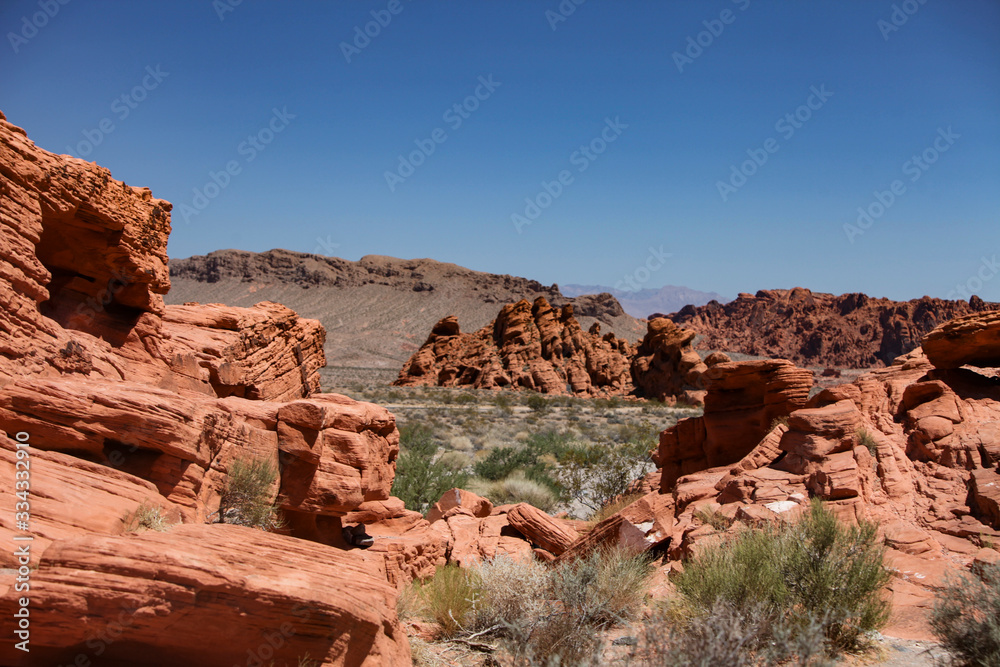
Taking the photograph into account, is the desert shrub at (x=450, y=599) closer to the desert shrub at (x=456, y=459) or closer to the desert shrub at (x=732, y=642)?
the desert shrub at (x=732, y=642)

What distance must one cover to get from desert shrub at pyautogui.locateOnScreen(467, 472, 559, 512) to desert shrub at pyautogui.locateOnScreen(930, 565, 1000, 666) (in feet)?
34.1

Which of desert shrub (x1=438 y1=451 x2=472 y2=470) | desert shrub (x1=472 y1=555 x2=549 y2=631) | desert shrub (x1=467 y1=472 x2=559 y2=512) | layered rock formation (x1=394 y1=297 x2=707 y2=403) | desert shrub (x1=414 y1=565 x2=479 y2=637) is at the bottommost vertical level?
desert shrub (x1=414 y1=565 x2=479 y2=637)

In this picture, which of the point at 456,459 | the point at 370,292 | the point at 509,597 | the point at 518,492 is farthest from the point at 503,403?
the point at 370,292

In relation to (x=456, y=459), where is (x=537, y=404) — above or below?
above

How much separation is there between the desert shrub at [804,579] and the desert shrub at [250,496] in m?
4.34

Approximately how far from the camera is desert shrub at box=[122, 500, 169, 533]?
15.6ft

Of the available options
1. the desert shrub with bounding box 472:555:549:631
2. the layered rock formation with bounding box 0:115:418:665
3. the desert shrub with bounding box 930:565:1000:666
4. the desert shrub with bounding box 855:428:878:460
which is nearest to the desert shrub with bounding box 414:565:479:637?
the desert shrub with bounding box 472:555:549:631

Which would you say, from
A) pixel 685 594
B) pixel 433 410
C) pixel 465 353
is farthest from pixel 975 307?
pixel 685 594

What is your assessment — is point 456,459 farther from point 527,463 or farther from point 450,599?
point 450,599

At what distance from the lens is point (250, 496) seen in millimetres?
6273

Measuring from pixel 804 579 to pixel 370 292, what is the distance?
117941mm

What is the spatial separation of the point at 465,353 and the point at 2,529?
144ft

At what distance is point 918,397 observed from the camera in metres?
9.84

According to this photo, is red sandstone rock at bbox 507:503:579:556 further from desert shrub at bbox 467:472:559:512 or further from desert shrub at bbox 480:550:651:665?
desert shrub at bbox 467:472:559:512
